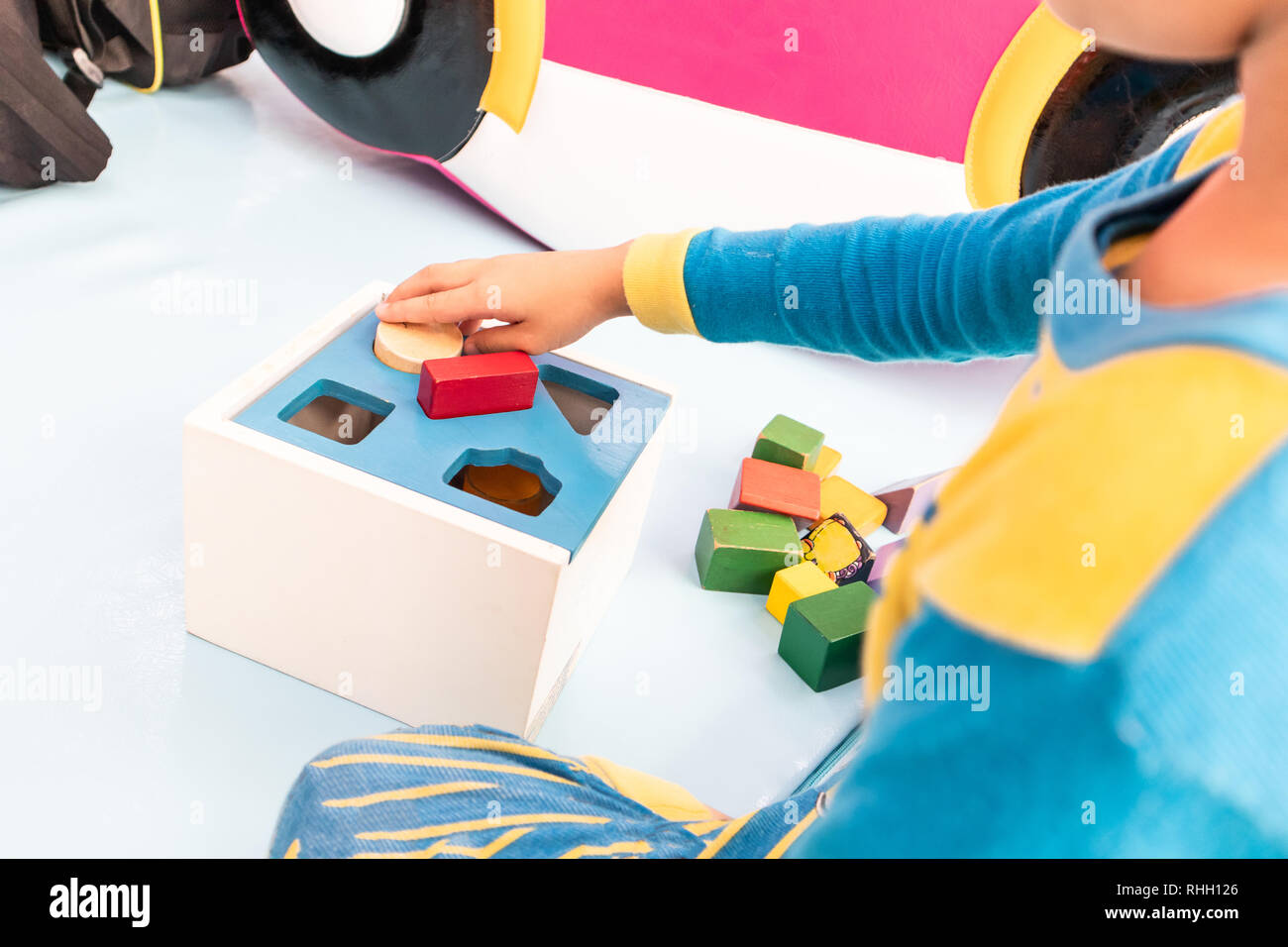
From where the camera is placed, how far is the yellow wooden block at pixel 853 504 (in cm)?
109

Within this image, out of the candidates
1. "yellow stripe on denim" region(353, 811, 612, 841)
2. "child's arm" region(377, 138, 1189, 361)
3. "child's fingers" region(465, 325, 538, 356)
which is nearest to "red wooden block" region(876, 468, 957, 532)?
"child's arm" region(377, 138, 1189, 361)

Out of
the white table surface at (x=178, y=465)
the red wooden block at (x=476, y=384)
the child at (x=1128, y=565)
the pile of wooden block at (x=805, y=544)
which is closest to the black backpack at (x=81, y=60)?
the white table surface at (x=178, y=465)

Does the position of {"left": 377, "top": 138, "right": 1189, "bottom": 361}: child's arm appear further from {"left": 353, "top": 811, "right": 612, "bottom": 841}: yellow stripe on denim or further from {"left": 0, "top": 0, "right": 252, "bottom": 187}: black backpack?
{"left": 0, "top": 0, "right": 252, "bottom": 187}: black backpack

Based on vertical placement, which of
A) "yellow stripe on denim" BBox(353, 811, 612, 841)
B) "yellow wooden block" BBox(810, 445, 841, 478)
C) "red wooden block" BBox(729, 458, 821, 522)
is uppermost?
"yellow stripe on denim" BBox(353, 811, 612, 841)

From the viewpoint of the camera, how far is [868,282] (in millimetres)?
758

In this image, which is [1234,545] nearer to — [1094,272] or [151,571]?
[1094,272]

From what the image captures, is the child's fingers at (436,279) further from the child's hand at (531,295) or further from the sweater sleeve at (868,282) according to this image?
the sweater sleeve at (868,282)

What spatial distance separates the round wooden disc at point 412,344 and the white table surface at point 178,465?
0.26m

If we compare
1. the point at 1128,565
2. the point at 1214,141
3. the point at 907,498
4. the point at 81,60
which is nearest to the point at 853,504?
the point at 907,498

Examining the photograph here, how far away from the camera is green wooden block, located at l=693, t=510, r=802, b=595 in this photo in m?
0.96

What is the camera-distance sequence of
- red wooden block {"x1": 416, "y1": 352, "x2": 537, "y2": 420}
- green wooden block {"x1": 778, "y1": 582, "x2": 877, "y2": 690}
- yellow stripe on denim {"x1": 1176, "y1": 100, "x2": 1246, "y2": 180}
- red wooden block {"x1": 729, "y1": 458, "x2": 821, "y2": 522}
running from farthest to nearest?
red wooden block {"x1": 729, "y1": 458, "x2": 821, "y2": 522}, green wooden block {"x1": 778, "y1": 582, "x2": 877, "y2": 690}, red wooden block {"x1": 416, "y1": 352, "x2": 537, "y2": 420}, yellow stripe on denim {"x1": 1176, "y1": 100, "x2": 1246, "y2": 180}

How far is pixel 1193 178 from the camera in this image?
406 millimetres

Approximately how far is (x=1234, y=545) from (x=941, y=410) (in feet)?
3.34

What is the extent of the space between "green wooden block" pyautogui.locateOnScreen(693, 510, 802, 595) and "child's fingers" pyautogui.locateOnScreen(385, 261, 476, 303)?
0.32m
